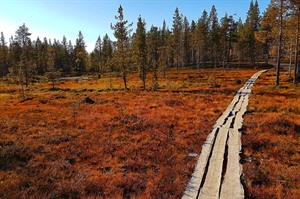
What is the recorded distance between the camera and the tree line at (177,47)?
35094mm

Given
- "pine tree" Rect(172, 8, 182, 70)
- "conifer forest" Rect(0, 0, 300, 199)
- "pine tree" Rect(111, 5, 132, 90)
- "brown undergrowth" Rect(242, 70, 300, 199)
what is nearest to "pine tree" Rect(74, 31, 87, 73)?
"pine tree" Rect(172, 8, 182, 70)

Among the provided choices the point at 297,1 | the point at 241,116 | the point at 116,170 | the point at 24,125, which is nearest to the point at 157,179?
the point at 116,170

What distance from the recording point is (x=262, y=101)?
25.8 m

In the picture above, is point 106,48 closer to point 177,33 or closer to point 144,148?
point 177,33

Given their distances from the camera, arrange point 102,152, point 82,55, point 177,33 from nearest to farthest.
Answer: point 102,152
point 177,33
point 82,55

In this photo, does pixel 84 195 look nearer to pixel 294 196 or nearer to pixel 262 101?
pixel 294 196

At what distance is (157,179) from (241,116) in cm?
1297

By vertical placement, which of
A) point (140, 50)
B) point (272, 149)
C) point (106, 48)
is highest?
point (106, 48)

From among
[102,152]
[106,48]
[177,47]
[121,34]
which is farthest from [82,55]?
[102,152]

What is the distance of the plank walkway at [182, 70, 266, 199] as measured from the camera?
8.85 m

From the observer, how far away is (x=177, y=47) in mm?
85750

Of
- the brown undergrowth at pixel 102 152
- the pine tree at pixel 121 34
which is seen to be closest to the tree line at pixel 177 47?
the pine tree at pixel 121 34

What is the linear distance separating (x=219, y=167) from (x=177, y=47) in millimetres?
78609

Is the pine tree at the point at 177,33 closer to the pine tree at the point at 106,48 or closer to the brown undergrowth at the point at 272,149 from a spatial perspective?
the pine tree at the point at 106,48
